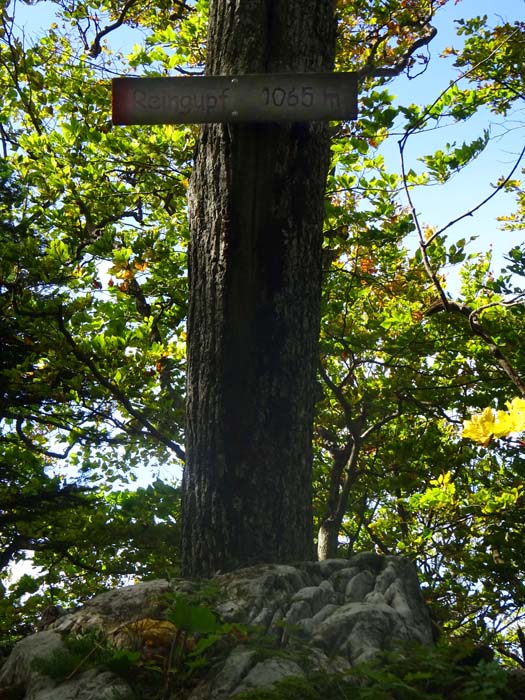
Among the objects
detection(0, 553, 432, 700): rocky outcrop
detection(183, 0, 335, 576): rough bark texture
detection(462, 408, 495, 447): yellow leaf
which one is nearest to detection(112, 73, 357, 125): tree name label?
detection(183, 0, 335, 576): rough bark texture

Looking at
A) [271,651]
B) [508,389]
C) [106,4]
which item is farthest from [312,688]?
[106,4]

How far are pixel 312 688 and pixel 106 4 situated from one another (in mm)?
9263

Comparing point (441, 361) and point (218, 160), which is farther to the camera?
point (441, 361)

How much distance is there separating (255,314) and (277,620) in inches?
56.9

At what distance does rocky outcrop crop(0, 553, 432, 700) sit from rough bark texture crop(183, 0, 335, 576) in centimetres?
35

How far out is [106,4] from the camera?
29.6 feet

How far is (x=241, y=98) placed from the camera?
3117 mm

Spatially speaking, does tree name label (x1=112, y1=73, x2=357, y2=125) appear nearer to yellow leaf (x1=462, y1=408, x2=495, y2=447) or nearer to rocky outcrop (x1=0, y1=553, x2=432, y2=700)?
yellow leaf (x1=462, y1=408, x2=495, y2=447)

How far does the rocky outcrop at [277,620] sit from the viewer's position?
2.18 m

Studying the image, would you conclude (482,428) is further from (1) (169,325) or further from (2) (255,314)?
(1) (169,325)

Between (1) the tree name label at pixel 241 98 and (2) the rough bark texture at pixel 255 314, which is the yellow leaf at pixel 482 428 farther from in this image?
(1) the tree name label at pixel 241 98

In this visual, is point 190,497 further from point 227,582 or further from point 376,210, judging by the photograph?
point 376,210

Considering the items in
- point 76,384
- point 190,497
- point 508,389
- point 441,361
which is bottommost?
point 190,497

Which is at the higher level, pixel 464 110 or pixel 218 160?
pixel 464 110
